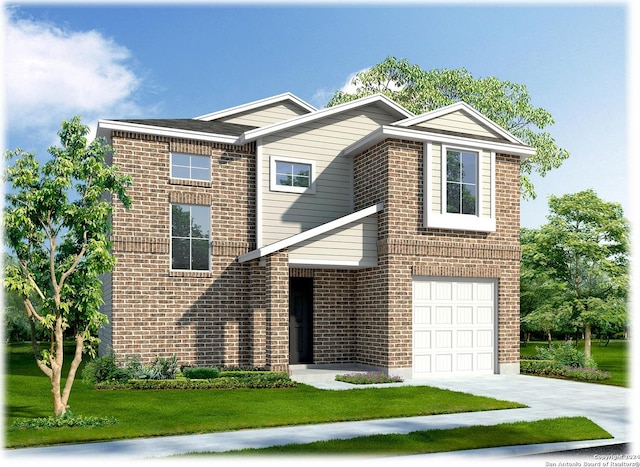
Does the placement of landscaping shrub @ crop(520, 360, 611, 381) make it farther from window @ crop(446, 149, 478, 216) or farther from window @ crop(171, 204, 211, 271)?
window @ crop(171, 204, 211, 271)

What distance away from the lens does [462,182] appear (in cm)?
1809

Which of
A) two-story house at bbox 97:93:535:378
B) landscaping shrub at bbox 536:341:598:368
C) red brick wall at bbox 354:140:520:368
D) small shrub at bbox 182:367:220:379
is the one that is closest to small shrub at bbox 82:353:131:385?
two-story house at bbox 97:93:535:378

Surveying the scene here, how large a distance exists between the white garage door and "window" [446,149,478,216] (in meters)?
2.13

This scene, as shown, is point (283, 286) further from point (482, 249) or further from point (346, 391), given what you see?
point (482, 249)

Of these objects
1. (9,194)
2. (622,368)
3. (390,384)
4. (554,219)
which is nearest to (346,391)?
(390,384)

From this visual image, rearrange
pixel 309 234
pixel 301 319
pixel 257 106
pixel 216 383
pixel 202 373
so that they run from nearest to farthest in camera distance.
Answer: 1. pixel 216 383
2. pixel 202 373
3. pixel 309 234
4. pixel 301 319
5. pixel 257 106

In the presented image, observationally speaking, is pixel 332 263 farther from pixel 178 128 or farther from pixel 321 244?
pixel 178 128

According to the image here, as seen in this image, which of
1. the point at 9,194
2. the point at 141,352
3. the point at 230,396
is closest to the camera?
the point at 9,194

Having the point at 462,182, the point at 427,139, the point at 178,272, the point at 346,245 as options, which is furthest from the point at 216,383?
the point at 462,182

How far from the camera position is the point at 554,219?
26.2 meters

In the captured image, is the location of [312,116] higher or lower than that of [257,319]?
higher

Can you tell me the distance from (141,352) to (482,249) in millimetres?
10057

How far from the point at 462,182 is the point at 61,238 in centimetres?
1130

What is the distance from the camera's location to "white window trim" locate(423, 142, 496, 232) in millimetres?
17625
